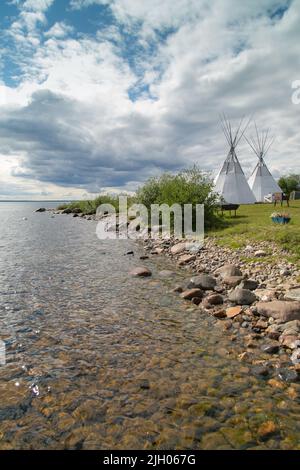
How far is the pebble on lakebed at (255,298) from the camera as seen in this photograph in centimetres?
693

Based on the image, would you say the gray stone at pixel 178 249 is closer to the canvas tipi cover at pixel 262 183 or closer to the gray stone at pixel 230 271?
the gray stone at pixel 230 271

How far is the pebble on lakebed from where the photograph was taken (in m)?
6.93

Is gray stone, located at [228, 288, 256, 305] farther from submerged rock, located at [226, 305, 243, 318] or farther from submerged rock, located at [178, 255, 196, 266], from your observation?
submerged rock, located at [178, 255, 196, 266]

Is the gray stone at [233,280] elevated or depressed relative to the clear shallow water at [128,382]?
elevated

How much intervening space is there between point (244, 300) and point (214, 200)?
51.4ft

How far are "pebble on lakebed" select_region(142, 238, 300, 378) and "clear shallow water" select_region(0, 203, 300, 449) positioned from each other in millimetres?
423

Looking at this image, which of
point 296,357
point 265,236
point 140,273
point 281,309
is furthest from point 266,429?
point 265,236

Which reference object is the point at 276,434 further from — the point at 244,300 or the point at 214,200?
the point at 214,200

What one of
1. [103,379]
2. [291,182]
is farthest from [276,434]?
[291,182]

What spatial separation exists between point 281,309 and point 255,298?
1.51 m

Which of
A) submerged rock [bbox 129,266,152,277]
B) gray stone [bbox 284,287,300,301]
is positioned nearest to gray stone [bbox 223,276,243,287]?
gray stone [bbox 284,287,300,301]

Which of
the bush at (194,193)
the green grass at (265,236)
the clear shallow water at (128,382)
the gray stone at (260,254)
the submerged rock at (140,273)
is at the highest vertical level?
the bush at (194,193)

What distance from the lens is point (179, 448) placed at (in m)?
4.37

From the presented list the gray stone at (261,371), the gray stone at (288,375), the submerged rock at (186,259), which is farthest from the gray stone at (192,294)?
the submerged rock at (186,259)
